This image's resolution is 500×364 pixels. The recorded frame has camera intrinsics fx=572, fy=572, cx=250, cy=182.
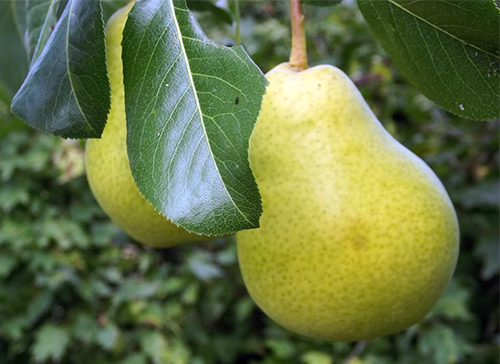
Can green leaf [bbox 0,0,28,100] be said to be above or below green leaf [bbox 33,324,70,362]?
above

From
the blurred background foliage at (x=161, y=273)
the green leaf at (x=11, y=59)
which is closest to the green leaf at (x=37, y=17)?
the green leaf at (x=11, y=59)

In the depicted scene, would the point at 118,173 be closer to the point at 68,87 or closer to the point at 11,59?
the point at 68,87

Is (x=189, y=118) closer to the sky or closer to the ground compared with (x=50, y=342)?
closer to the sky

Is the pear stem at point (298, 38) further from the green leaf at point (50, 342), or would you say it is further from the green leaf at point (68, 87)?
the green leaf at point (50, 342)

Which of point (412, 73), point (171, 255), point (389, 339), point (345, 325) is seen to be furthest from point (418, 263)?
point (171, 255)

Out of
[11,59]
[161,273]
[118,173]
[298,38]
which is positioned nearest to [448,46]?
[298,38]

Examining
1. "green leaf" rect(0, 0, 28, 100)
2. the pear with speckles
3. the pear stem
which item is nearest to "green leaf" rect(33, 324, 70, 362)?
"green leaf" rect(0, 0, 28, 100)

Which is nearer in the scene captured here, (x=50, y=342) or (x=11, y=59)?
(x=11, y=59)

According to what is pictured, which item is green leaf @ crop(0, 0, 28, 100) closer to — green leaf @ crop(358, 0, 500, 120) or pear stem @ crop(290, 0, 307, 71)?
pear stem @ crop(290, 0, 307, 71)

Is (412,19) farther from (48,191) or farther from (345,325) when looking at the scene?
(48,191)
